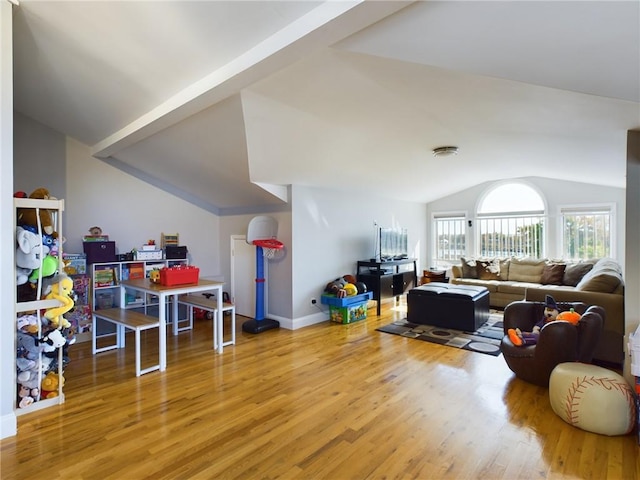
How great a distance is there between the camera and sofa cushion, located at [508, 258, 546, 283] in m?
6.10

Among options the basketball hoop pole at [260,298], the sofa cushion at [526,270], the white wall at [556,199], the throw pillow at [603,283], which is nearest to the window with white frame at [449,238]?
the white wall at [556,199]

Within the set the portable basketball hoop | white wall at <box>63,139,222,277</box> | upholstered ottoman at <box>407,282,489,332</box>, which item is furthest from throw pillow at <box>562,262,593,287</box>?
white wall at <box>63,139,222,277</box>

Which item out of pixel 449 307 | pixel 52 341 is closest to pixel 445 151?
pixel 449 307

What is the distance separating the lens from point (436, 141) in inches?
161

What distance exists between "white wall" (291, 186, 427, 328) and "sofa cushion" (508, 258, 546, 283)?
2397 millimetres

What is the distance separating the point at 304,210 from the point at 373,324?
192 centimetres

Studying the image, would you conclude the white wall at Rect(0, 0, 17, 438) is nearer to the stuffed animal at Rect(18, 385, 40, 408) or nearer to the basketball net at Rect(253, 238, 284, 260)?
the stuffed animal at Rect(18, 385, 40, 408)

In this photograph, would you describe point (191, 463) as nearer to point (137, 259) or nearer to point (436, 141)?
point (137, 259)

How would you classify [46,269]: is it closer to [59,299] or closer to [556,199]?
[59,299]

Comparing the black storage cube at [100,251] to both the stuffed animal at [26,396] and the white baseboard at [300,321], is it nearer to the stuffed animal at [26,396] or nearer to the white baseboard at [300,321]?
the stuffed animal at [26,396]

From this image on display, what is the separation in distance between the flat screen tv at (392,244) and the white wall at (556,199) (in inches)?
76.3

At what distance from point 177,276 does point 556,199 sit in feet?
21.6

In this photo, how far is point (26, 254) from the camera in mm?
2479

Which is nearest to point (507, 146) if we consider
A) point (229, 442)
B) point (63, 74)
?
point (229, 442)
